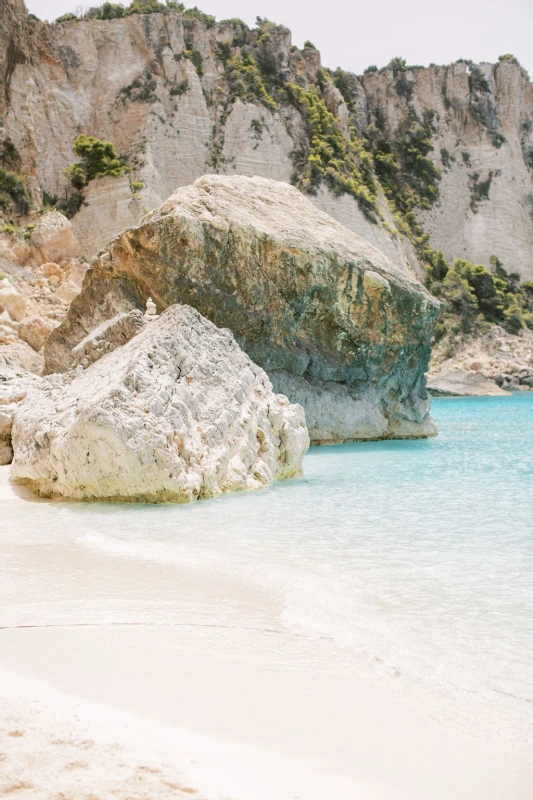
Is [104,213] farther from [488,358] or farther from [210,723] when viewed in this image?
[210,723]

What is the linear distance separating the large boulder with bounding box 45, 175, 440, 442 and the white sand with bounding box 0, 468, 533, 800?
10077 mm

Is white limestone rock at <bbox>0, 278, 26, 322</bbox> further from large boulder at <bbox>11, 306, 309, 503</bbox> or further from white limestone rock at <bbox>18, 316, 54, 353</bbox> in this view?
large boulder at <bbox>11, 306, 309, 503</bbox>

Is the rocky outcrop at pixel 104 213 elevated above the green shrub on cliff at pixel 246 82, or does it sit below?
below

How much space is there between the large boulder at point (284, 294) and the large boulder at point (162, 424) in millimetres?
3713

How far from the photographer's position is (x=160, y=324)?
9359 mm

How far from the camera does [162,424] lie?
7.86 m

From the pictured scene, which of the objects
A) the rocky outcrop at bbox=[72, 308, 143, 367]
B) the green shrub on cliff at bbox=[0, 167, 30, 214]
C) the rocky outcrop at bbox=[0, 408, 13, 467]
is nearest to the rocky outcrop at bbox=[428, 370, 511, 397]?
the green shrub on cliff at bbox=[0, 167, 30, 214]

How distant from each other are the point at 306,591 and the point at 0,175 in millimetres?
34614

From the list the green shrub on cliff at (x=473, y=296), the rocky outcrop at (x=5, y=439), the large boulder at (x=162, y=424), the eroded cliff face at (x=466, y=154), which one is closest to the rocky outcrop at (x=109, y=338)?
the large boulder at (x=162, y=424)

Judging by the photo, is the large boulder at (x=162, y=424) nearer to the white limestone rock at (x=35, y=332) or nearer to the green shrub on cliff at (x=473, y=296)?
the white limestone rock at (x=35, y=332)

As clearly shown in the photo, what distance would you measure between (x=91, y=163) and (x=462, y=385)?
27.2 m

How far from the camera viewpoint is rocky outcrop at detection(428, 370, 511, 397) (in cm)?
4716

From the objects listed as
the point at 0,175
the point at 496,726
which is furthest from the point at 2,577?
the point at 0,175

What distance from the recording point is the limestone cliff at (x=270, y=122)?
132 feet
